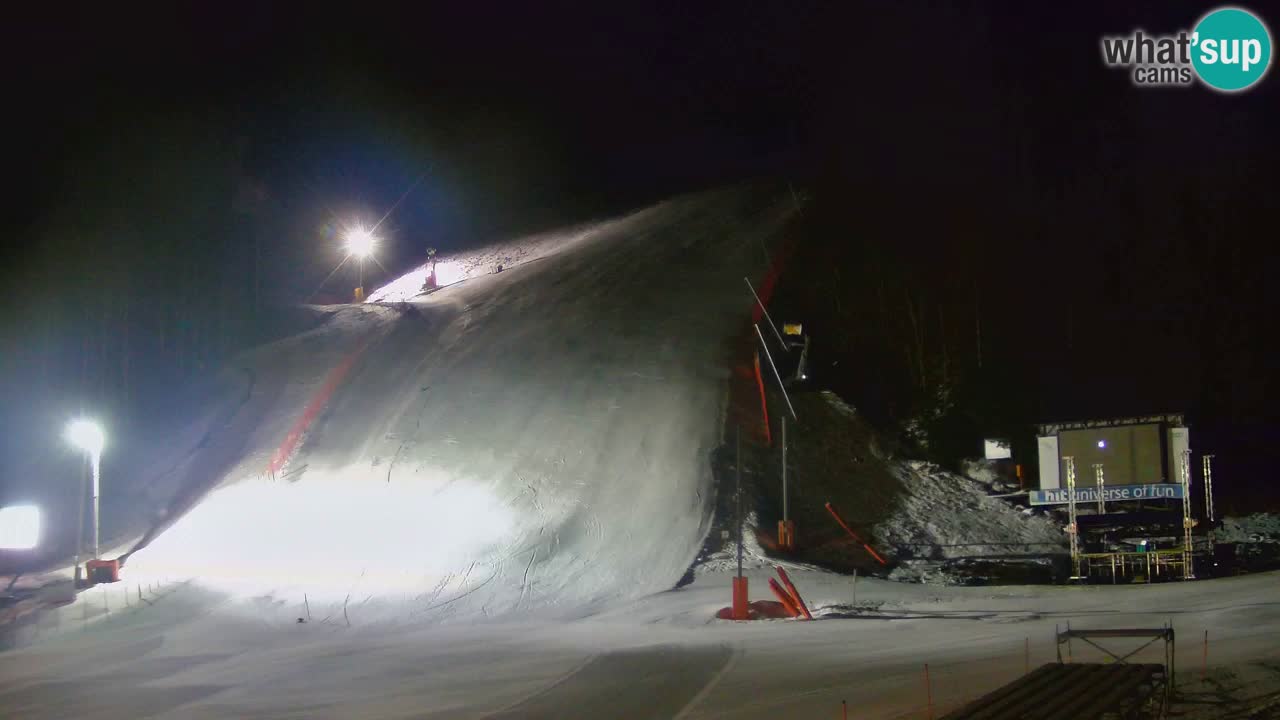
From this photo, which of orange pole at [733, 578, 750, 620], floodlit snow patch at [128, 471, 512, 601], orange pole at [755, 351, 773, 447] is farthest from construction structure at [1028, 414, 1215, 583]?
floodlit snow patch at [128, 471, 512, 601]

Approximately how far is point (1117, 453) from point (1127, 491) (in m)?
0.88

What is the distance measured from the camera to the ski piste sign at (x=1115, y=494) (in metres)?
20.8

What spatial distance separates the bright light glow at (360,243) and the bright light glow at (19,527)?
2346cm

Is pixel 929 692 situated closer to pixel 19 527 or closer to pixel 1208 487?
pixel 1208 487

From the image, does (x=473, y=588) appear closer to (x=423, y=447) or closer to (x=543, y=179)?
(x=423, y=447)

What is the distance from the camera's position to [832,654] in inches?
480

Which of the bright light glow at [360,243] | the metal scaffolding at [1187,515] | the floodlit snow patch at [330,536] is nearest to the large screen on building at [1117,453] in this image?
the metal scaffolding at [1187,515]

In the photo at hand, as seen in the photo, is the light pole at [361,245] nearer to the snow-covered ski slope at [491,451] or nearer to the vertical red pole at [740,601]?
the snow-covered ski slope at [491,451]

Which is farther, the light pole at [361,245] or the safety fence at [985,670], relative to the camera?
the light pole at [361,245]

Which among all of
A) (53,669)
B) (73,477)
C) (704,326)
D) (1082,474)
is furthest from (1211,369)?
(73,477)

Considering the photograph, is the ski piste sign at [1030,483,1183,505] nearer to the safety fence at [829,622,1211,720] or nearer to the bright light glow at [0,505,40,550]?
the safety fence at [829,622,1211,720]

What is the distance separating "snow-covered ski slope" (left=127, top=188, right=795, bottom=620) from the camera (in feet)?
63.1

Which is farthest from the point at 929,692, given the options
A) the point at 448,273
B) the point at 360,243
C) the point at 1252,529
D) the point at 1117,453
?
the point at 360,243

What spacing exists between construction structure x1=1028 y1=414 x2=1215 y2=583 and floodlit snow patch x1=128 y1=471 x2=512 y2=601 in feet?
38.6
